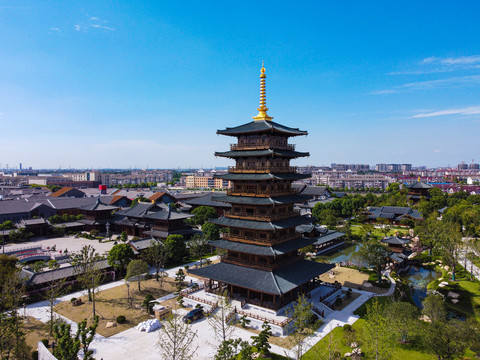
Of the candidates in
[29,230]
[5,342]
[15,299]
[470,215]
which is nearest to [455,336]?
[5,342]

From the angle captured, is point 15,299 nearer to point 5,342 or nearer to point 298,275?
point 5,342

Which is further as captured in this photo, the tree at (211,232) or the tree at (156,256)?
the tree at (211,232)

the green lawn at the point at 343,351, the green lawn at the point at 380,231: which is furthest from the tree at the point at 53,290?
the green lawn at the point at 380,231

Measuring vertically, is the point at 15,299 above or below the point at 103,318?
above

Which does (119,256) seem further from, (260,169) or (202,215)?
(202,215)

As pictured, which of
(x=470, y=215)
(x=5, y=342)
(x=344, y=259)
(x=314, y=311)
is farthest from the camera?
(x=470, y=215)

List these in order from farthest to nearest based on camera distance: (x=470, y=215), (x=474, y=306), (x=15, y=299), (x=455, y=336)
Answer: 1. (x=470, y=215)
2. (x=474, y=306)
3. (x=15, y=299)
4. (x=455, y=336)

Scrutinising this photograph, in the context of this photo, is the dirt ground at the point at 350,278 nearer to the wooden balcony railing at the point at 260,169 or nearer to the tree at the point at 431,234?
the tree at the point at 431,234

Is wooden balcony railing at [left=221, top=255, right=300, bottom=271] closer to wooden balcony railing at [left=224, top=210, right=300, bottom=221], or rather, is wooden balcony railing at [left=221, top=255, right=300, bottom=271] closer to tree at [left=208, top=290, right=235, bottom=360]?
wooden balcony railing at [left=224, top=210, right=300, bottom=221]
